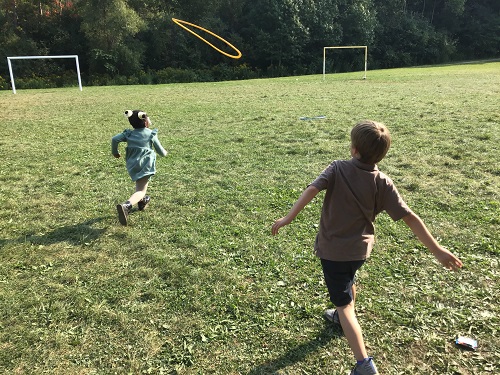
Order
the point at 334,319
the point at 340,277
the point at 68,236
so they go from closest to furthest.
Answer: the point at 340,277 → the point at 334,319 → the point at 68,236

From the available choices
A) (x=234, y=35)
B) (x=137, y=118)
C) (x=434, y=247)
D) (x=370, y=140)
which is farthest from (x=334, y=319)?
(x=234, y=35)

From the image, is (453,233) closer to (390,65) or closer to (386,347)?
(386,347)

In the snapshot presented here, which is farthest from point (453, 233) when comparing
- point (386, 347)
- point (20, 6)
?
point (20, 6)

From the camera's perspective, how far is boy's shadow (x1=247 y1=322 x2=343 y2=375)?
98.5 inches

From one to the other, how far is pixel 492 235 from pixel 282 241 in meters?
2.06

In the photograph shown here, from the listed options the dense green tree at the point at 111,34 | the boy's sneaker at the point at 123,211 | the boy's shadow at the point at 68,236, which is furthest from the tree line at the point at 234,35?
the boy's sneaker at the point at 123,211

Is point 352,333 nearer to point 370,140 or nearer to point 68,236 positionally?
point 370,140

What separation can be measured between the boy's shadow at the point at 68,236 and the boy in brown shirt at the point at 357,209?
8.68ft

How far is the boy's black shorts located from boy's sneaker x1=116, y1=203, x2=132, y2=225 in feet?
8.68

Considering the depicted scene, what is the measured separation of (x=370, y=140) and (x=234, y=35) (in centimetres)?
4302

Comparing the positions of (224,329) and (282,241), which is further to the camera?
(282,241)

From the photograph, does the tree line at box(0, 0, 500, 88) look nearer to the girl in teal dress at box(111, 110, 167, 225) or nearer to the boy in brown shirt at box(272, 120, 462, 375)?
the girl in teal dress at box(111, 110, 167, 225)

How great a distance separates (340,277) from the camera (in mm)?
2475

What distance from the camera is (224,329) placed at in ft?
9.37
